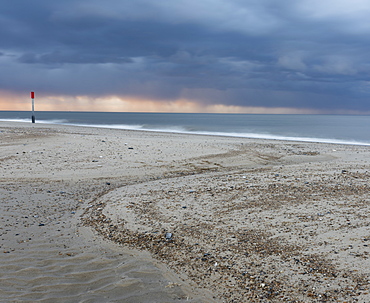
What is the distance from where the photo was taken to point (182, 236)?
6.35 meters

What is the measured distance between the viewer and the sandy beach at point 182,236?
464cm

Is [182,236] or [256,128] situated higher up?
[256,128]

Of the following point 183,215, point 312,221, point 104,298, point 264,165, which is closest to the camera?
point 104,298

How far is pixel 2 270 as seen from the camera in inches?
202

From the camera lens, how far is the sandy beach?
464 cm

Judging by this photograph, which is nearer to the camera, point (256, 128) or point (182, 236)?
point (182, 236)

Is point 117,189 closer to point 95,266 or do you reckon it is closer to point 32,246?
point 32,246

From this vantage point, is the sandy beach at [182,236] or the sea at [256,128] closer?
the sandy beach at [182,236]

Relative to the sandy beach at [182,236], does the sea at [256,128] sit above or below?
above

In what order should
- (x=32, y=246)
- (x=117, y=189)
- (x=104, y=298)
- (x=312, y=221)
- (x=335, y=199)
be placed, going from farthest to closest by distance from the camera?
(x=117, y=189), (x=335, y=199), (x=312, y=221), (x=32, y=246), (x=104, y=298)

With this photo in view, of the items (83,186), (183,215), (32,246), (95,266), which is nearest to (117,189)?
(83,186)

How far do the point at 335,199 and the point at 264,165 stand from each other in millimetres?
6755

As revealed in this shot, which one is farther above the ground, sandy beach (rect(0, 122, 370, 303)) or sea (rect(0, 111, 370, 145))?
sea (rect(0, 111, 370, 145))

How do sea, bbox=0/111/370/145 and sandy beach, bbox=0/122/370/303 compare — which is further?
sea, bbox=0/111/370/145
